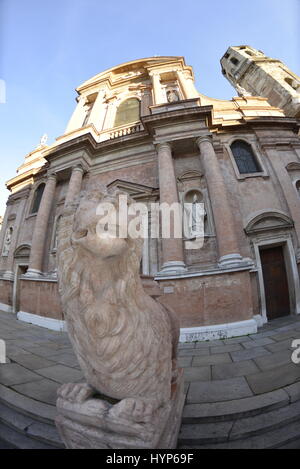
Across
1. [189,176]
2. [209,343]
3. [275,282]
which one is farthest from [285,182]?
[209,343]

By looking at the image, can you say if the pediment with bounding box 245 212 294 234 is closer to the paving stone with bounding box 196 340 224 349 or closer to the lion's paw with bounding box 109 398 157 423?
the paving stone with bounding box 196 340 224 349

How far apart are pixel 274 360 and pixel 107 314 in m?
3.11

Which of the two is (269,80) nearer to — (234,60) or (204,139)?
(234,60)

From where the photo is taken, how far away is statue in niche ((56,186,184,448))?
103cm

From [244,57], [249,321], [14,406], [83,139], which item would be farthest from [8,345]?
[244,57]

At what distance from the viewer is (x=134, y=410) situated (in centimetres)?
106

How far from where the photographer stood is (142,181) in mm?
8523

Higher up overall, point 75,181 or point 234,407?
point 75,181

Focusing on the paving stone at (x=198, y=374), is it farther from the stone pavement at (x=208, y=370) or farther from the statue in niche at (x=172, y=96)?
the statue in niche at (x=172, y=96)

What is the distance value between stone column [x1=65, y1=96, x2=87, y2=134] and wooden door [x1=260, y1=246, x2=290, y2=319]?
1383 cm

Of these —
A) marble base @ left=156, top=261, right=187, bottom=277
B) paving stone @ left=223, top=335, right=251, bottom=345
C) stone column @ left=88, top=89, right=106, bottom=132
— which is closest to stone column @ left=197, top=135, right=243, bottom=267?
marble base @ left=156, top=261, right=187, bottom=277

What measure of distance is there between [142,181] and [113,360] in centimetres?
805

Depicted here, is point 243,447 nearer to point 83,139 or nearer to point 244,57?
point 83,139

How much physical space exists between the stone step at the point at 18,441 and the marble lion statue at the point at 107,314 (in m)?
0.77
